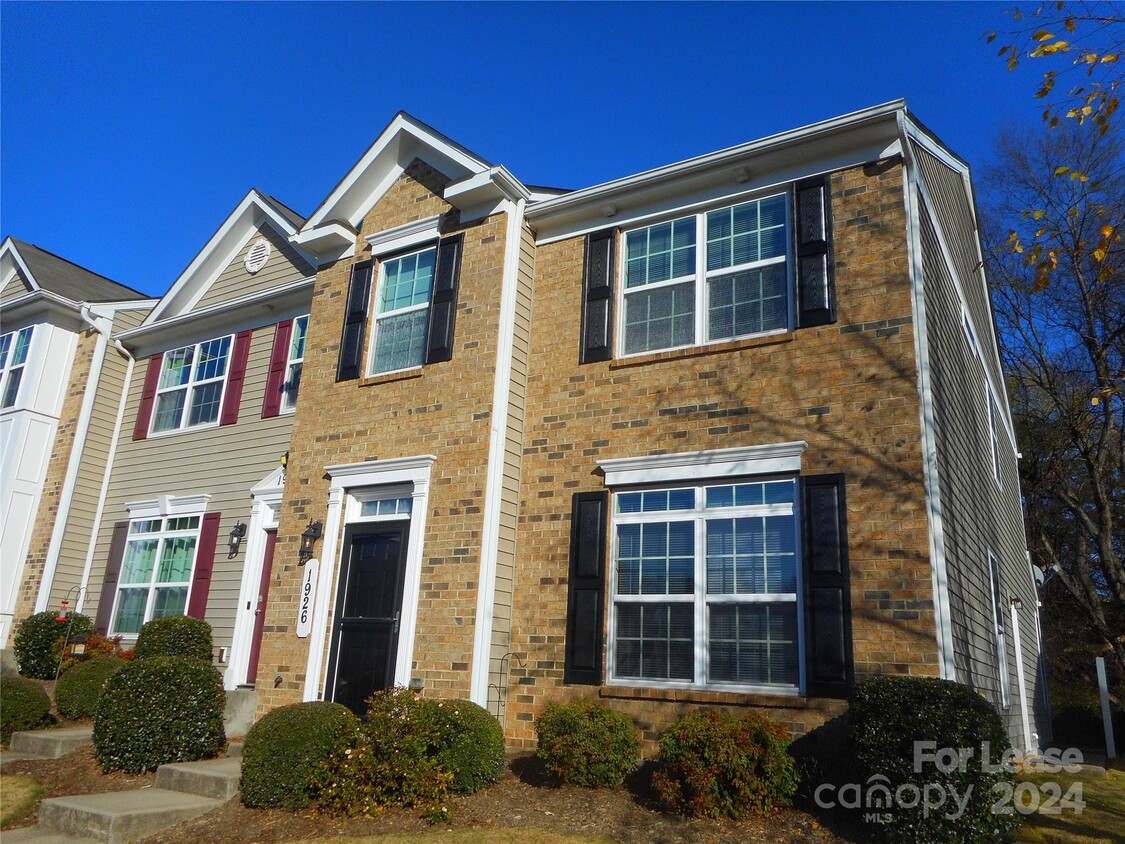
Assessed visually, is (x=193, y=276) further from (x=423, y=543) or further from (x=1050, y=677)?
(x=1050, y=677)

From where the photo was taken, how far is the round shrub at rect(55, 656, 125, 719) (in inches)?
414

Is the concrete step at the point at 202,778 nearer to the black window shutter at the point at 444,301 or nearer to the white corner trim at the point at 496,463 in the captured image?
the white corner trim at the point at 496,463

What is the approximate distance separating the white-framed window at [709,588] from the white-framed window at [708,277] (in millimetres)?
1713

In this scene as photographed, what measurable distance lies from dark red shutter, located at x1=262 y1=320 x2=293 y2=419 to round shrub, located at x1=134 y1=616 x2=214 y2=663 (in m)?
3.18

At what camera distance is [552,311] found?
1000 centimetres

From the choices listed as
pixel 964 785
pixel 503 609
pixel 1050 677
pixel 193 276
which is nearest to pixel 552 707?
pixel 503 609

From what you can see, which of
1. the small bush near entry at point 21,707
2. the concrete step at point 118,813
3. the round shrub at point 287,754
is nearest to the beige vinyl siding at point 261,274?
the small bush near entry at point 21,707

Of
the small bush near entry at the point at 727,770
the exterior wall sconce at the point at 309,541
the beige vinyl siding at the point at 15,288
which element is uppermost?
the beige vinyl siding at the point at 15,288

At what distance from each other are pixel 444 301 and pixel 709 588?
181 inches

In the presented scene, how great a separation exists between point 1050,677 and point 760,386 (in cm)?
2383

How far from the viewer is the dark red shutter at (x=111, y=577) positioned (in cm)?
1344

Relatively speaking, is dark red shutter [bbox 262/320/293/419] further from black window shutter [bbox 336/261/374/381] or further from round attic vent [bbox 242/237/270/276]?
black window shutter [bbox 336/261/374/381]

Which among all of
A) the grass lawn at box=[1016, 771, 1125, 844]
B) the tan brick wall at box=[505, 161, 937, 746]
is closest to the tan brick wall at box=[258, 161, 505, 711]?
the tan brick wall at box=[505, 161, 937, 746]

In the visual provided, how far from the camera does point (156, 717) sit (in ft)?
27.7
